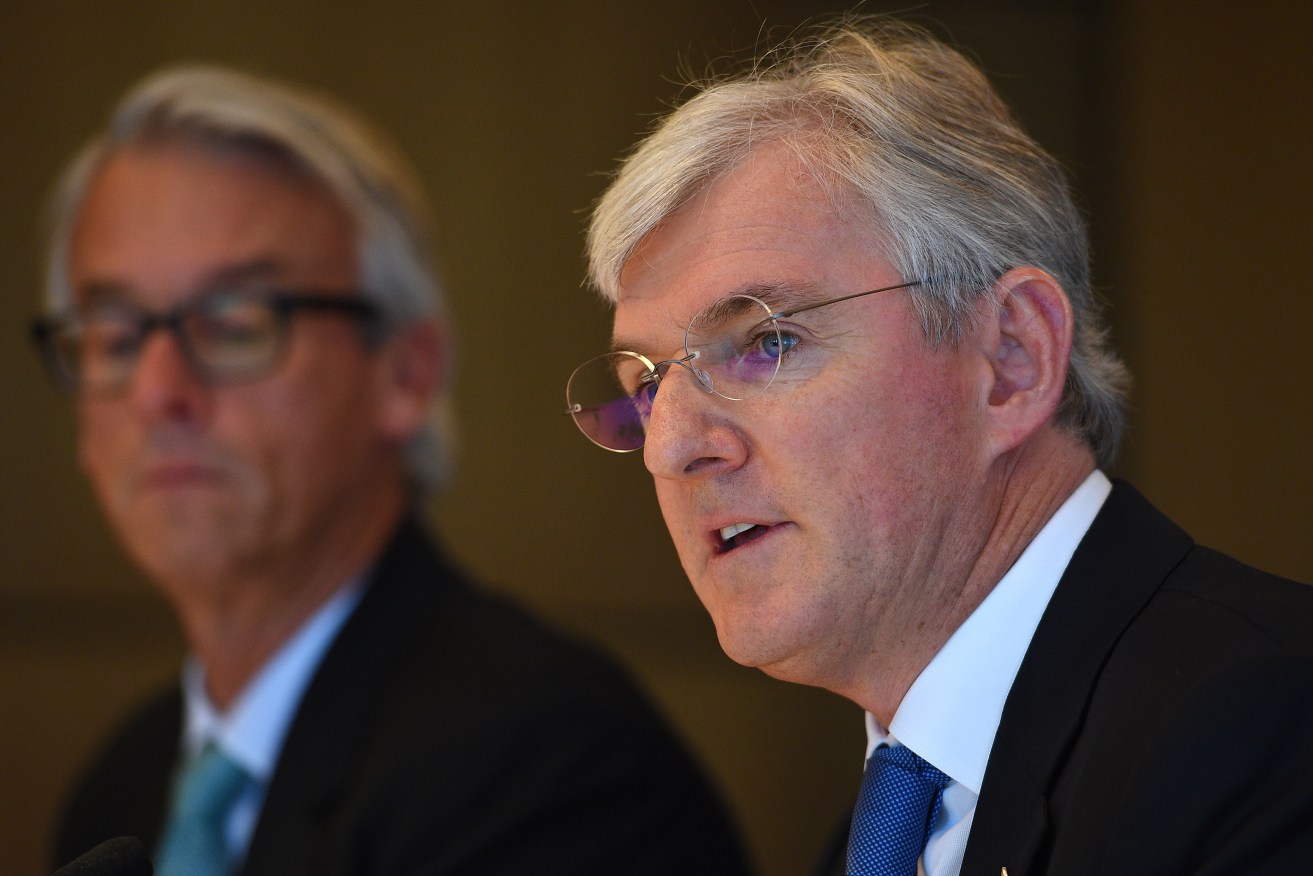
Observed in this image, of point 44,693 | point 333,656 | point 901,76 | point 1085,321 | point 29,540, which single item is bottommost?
point 44,693

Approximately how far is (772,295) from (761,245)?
57 mm

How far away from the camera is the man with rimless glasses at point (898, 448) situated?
140 centimetres

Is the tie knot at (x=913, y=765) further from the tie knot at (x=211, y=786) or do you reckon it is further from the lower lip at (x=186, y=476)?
the lower lip at (x=186, y=476)

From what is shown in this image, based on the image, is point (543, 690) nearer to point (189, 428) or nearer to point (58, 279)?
point (189, 428)

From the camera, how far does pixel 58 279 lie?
2904mm

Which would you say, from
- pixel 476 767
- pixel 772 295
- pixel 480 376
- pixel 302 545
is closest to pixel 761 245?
pixel 772 295

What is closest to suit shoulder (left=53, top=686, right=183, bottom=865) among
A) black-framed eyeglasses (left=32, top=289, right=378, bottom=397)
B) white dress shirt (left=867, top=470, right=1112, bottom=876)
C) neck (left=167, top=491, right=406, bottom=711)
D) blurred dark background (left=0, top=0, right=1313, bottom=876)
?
neck (left=167, top=491, right=406, bottom=711)

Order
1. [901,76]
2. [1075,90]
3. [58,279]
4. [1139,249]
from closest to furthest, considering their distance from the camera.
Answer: [901,76], [58,279], [1139,249], [1075,90]

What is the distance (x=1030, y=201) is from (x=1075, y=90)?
2.39m

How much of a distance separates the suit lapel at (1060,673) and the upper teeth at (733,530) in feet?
1.04

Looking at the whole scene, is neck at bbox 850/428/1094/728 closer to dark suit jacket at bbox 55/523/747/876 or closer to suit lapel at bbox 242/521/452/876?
dark suit jacket at bbox 55/523/747/876

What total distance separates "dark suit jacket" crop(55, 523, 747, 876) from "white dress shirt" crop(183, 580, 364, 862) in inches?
4.7

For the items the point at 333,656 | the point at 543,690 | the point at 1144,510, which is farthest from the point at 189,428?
the point at 1144,510

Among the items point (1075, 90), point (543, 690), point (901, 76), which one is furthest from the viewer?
point (1075, 90)
